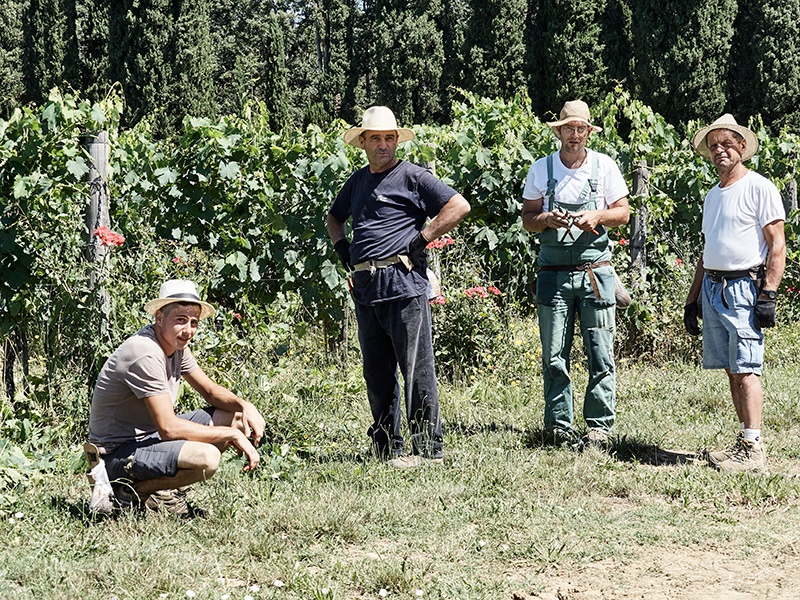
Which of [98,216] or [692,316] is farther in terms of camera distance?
[98,216]

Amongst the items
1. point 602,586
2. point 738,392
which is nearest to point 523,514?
point 602,586

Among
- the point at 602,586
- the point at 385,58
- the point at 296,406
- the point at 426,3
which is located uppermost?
the point at 426,3

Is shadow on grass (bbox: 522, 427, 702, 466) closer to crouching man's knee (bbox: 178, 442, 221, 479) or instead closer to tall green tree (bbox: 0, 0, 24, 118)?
crouching man's knee (bbox: 178, 442, 221, 479)

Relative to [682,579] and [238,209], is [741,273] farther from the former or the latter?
[238,209]

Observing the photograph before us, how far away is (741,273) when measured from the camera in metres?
4.59

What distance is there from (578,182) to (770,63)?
1834cm

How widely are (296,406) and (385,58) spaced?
22.8 metres

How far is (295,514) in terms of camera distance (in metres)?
3.84

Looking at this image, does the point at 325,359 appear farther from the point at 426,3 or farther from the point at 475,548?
the point at 426,3

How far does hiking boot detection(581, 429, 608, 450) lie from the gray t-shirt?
86.2 inches

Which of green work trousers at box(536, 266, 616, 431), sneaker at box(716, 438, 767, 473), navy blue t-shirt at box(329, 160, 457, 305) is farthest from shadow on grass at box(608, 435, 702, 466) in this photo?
navy blue t-shirt at box(329, 160, 457, 305)

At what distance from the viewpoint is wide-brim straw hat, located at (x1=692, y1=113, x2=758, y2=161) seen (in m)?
4.64

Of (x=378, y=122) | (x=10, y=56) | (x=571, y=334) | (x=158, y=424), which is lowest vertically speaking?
(x=158, y=424)

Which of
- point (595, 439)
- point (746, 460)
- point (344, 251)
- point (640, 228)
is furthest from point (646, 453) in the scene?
point (640, 228)
